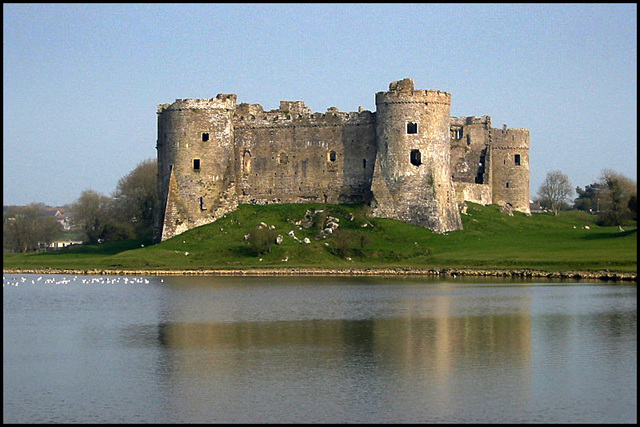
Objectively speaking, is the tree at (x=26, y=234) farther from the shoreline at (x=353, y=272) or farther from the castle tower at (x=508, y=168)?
the castle tower at (x=508, y=168)

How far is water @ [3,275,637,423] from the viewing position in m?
21.9

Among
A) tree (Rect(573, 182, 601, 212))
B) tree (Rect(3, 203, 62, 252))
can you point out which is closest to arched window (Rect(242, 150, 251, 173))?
tree (Rect(3, 203, 62, 252))

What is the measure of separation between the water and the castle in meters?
15.2

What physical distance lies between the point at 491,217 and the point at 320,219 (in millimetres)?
11315

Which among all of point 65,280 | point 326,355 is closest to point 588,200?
point 65,280

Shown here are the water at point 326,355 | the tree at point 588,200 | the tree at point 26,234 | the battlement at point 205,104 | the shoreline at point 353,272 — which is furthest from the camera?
the tree at point 588,200

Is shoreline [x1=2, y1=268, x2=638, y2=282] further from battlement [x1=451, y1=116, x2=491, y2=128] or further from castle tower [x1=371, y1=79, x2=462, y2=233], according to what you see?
battlement [x1=451, y1=116, x2=491, y2=128]

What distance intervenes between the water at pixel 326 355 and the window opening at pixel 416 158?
1528cm

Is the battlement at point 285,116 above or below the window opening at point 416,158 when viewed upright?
above

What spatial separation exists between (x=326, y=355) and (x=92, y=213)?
57.4m

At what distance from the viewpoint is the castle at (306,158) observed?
59.3m

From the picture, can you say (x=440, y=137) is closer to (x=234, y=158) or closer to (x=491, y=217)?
(x=491, y=217)

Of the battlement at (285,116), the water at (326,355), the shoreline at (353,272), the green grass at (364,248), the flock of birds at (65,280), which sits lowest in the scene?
the water at (326,355)

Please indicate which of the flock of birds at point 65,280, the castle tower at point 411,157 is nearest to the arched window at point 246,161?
the castle tower at point 411,157
